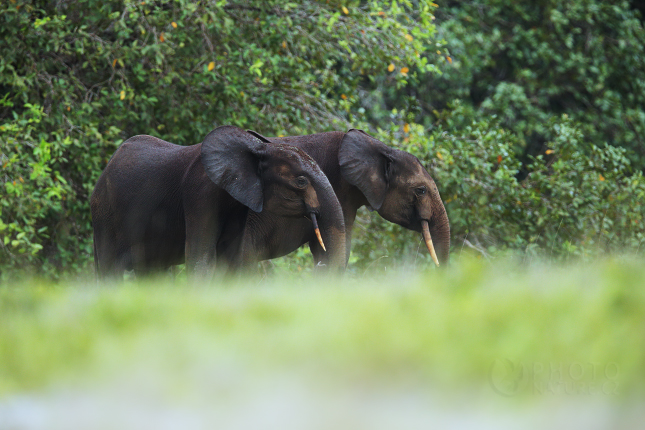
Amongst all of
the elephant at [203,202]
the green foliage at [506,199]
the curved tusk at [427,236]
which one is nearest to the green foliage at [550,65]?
the green foliage at [506,199]

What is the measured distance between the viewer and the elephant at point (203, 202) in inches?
211

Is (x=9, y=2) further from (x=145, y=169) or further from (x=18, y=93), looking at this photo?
(x=145, y=169)

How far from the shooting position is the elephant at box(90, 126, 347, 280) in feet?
17.6

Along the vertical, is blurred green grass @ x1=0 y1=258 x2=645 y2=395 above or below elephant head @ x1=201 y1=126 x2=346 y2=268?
above

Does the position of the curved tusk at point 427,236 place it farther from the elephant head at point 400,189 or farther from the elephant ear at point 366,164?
the elephant ear at point 366,164

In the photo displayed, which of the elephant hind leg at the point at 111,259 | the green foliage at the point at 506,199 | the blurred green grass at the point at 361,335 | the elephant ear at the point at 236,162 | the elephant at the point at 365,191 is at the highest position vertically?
the blurred green grass at the point at 361,335

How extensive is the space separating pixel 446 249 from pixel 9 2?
533 centimetres

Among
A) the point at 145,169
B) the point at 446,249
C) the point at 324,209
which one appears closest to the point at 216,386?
the point at 324,209

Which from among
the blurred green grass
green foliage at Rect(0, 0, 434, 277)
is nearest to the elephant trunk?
the blurred green grass

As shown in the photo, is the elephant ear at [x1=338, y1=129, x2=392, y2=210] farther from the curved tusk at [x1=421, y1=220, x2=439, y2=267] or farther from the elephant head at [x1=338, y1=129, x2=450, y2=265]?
the curved tusk at [x1=421, y1=220, x2=439, y2=267]

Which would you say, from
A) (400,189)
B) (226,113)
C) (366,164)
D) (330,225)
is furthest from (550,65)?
(330,225)

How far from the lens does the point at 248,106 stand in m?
9.00

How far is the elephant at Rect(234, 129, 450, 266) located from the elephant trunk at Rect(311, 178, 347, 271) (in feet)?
1.61

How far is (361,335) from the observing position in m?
2.19
